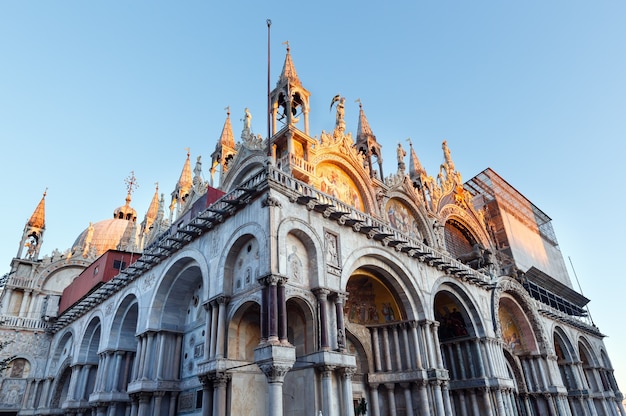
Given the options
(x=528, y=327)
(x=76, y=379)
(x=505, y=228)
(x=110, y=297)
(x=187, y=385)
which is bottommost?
(x=187, y=385)

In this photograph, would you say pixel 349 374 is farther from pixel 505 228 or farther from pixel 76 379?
pixel 505 228

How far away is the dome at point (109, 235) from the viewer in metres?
51.3

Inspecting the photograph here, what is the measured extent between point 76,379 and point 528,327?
29894 mm

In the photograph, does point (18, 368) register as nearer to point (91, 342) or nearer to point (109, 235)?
point (91, 342)

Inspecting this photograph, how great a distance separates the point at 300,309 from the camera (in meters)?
15.6

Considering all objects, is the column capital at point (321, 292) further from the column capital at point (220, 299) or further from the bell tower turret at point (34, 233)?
the bell tower turret at point (34, 233)

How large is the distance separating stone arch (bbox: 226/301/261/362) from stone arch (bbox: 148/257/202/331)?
4858 millimetres

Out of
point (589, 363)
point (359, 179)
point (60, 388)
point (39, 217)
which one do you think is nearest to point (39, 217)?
point (39, 217)

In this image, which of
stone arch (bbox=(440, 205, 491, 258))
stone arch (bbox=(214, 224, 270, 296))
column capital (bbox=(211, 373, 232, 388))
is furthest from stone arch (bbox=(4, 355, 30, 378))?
stone arch (bbox=(440, 205, 491, 258))

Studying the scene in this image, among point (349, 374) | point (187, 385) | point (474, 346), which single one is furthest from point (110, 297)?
point (474, 346)

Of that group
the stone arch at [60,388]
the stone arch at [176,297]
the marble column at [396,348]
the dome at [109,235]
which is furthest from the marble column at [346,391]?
the dome at [109,235]

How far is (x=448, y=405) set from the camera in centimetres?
1888

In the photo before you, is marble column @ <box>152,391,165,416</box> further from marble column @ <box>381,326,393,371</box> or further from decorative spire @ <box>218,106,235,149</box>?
decorative spire @ <box>218,106,235,149</box>

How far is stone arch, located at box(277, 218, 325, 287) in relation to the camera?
1496 cm
